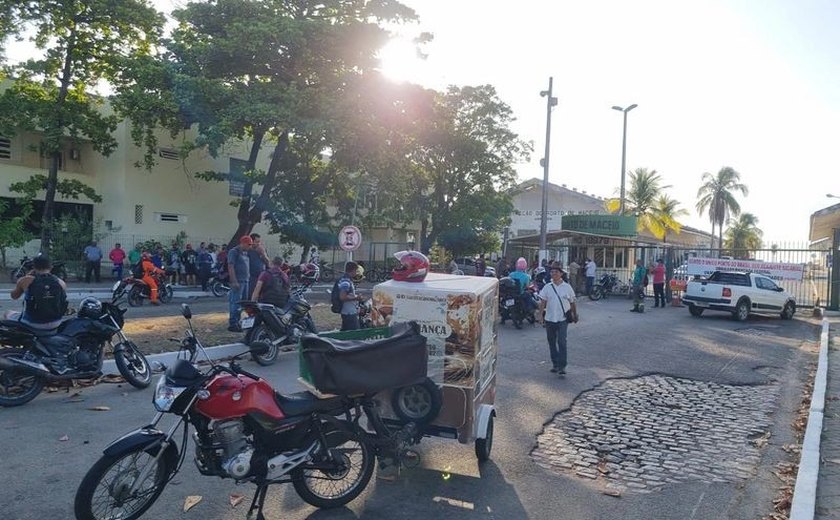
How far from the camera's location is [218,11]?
23016 mm

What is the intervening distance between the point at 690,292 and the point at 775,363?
→ 8251 mm

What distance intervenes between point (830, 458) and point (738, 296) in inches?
551

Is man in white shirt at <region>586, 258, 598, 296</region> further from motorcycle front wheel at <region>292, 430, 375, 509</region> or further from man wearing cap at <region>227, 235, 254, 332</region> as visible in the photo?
motorcycle front wheel at <region>292, 430, 375, 509</region>

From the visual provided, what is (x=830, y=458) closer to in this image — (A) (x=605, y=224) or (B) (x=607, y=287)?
(B) (x=607, y=287)

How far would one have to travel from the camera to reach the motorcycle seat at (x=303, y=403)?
165 inches

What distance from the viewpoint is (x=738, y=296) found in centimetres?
1861

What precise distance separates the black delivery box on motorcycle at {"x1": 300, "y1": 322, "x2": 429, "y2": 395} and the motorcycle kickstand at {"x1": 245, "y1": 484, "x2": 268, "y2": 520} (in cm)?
74

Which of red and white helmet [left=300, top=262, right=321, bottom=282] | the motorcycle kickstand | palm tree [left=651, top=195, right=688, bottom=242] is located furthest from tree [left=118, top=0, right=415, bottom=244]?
palm tree [left=651, top=195, right=688, bottom=242]

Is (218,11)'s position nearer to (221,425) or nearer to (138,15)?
(138,15)

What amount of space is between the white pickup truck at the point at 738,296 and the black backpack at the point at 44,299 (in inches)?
687

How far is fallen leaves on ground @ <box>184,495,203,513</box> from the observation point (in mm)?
4348

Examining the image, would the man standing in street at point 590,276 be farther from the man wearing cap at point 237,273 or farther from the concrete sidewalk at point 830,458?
the man wearing cap at point 237,273

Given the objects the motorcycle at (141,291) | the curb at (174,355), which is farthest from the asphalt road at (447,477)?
the motorcycle at (141,291)

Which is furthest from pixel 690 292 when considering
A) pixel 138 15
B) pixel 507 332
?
pixel 138 15
